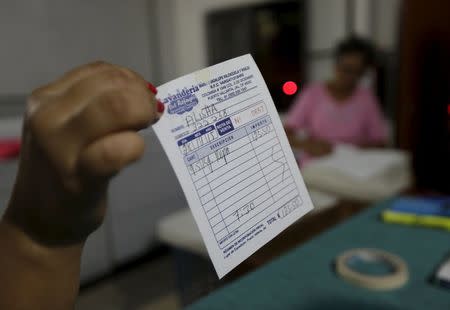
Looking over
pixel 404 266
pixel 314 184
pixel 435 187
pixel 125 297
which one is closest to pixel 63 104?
pixel 404 266

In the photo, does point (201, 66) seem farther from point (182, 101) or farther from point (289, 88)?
point (182, 101)

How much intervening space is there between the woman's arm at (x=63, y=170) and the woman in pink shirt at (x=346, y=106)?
4.44 ft

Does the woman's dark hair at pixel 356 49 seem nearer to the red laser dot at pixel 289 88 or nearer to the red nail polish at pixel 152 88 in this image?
the red laser dot at pixel 289 88

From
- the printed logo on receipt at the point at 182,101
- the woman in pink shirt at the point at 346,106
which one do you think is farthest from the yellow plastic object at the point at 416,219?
the woman in pink shirt at the point at 346,106

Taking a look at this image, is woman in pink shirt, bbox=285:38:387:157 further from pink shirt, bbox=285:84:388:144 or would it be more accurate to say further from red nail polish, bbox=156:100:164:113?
red nail polish, bbox=156:100:164:113

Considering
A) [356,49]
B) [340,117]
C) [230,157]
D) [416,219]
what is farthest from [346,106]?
[230,157]

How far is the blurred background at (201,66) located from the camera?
2.41 ft

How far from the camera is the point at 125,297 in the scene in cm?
77

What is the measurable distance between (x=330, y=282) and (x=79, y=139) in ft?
1.39

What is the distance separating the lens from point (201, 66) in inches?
29.6

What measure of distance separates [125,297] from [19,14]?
1575mm

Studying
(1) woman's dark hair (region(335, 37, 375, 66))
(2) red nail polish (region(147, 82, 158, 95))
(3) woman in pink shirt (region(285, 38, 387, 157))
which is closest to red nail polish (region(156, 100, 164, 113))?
(2) red nail polish (region(147, 82, 158, 95))

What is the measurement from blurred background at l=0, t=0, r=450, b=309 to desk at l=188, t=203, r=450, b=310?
0.08ft

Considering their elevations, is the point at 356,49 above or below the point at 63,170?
below
